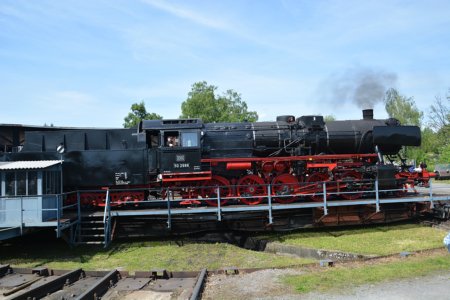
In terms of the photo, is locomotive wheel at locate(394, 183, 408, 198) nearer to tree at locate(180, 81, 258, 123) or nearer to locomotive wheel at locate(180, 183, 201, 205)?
locomotive wheel at locate(180, 183, 201, 205)

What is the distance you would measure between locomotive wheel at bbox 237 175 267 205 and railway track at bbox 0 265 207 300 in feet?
17.4

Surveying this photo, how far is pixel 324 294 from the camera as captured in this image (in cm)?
724

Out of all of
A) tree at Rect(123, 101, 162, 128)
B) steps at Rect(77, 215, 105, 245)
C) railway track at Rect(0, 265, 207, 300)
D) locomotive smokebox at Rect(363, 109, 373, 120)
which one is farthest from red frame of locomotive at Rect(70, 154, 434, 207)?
tree at Rect(123, 101, 162, 128)

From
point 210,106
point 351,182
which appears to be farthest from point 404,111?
point 351,182

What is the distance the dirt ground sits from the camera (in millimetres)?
7047

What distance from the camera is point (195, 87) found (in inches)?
2195

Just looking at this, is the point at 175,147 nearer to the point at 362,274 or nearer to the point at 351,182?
the point at 351,182

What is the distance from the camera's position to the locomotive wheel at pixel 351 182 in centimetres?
1435

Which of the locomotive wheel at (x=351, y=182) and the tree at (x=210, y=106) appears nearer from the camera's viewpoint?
the locomotive wheel at (x=351, y=182)

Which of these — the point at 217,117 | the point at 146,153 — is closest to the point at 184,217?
the point at 146,153

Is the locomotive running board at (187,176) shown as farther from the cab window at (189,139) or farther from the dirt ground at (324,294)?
the dirt ground at (324,294)

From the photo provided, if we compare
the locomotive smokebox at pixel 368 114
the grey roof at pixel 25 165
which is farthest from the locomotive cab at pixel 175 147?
the locomotive smokebox at pixel 368 114

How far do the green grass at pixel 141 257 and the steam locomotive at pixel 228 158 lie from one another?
203 centimetres

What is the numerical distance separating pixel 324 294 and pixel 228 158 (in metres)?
7.69
